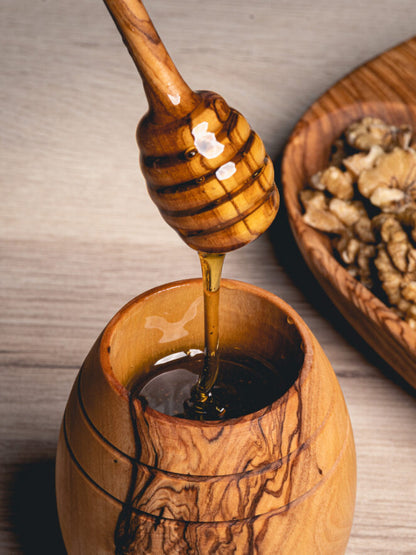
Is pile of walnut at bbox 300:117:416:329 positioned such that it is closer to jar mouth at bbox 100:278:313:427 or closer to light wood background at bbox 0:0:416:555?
light wood background at bbox 0:0:416:555

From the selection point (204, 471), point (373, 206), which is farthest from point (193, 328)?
point (373, 206)

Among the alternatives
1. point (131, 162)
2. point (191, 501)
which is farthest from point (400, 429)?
point (131, 162)

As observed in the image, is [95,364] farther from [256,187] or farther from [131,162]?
[131,162]

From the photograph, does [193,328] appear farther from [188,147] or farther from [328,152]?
[328,152]

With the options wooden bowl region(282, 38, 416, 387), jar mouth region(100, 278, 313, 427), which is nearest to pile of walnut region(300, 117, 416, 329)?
wooden bowl region(282, 38, 416, 387)

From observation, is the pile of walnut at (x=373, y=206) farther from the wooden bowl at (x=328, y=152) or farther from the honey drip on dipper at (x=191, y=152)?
the honey drip on dipper at (x=191, y=152)

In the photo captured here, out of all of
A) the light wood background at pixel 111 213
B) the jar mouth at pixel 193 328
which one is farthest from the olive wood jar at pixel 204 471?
the light wood background at pixel 111 213

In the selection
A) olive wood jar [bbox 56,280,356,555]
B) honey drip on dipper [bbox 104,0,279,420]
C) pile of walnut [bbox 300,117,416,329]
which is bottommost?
pile of walnut [bbox 300,117,416,329]
